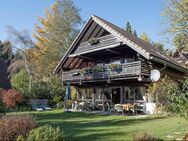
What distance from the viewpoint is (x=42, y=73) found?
146 feet

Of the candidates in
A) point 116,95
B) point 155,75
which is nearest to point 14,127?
point 155,75

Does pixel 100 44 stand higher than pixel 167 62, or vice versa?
pixel 100 44

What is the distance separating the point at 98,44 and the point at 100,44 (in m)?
0.38

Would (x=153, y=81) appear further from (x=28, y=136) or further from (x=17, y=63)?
(x=17, y=63)

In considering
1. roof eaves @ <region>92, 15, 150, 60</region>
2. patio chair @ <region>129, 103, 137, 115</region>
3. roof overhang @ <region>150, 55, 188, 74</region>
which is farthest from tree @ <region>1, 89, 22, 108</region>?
roof overhang @ <region>150, 55, 188, 74</region>

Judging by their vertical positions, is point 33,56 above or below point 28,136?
above

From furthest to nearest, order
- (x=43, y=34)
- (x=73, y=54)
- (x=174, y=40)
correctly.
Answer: (x=43, y=34) → (x=174, y=40) → (x=73, y=54)

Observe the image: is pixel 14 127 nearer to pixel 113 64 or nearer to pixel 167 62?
pixel 113 64

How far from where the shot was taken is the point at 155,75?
2105cm

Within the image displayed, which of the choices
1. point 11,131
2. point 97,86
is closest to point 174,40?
point 97,86

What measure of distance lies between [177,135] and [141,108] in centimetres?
1219

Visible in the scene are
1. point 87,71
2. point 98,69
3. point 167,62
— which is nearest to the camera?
point 167,62

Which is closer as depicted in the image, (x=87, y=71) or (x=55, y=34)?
(x=87, y=71)

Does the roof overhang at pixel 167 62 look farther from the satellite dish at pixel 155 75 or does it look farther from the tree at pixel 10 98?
the tree at pixel 10 98
